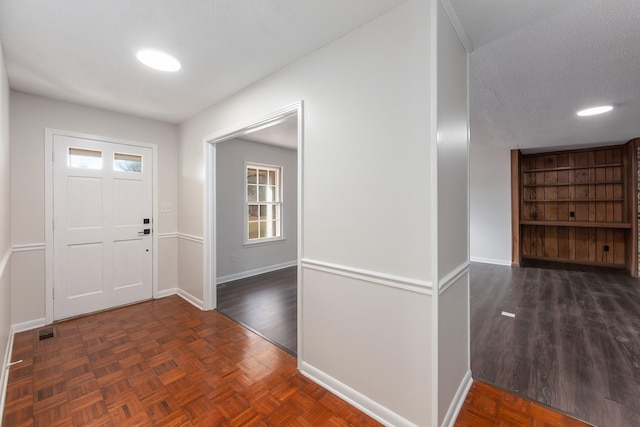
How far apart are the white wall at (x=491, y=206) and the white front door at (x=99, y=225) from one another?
6.01 metres

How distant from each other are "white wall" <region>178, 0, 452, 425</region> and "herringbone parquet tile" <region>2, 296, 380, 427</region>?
0.87 ft

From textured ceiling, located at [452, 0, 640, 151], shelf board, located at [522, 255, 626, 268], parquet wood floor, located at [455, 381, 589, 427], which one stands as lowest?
parquet wood floor, located at [455, 381, 589, 427]

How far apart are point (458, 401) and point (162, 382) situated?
6.55 ft

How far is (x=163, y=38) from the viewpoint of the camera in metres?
1.83

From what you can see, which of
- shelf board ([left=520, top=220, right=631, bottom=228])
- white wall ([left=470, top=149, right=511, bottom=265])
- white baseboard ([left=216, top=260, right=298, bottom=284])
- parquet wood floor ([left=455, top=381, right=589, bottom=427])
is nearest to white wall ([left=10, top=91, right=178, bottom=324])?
white baseboard ([left=216, top=260, right=298, bottom=284])

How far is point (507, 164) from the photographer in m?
5.42

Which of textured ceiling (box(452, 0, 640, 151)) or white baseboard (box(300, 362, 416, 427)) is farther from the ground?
textured ceiling (box(452, 0, 640, 151))

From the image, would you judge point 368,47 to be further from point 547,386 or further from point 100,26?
point 547,386

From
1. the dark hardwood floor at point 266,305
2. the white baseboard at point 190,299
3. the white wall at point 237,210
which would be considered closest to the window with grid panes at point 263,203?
the white wall at point 237,210

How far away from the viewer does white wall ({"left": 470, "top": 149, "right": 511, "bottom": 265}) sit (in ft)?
17.9

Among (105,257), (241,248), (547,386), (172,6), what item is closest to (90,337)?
(105,257)

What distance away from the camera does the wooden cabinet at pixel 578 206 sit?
504 cm

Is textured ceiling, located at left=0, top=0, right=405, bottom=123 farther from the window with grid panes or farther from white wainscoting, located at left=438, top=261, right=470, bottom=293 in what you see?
the window with grid panes

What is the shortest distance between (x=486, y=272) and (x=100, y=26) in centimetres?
592
